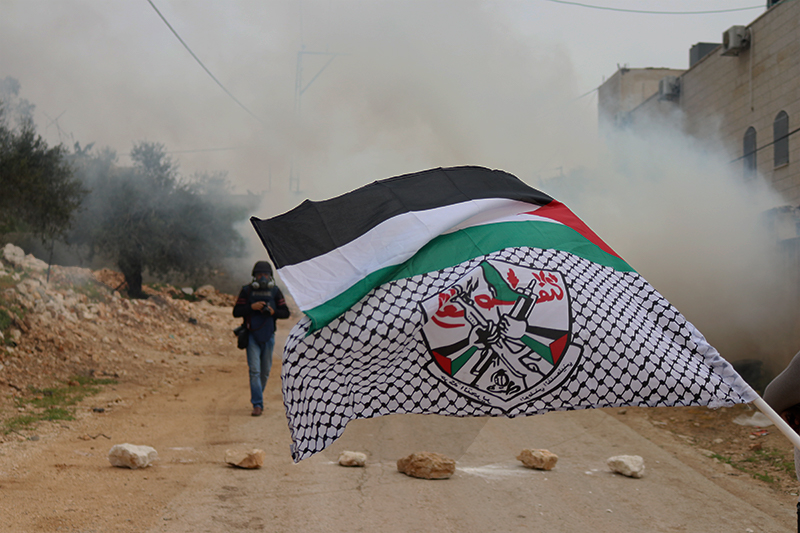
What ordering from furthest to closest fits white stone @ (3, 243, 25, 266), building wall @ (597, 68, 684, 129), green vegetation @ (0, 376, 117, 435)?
1. building wall @ (597, 68, 684, 129)
2. white stone @ (3, 243, 25, 266)
3. green vegetation @ (0, 376, 117, 435)

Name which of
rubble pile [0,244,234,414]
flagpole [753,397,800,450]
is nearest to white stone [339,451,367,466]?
flagpole [753,397,800,450]

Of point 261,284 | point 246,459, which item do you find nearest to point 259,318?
point 261,284

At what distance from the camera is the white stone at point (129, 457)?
4656mm

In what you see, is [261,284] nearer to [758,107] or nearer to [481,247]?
[481,247]

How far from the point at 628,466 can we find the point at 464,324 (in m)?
3.20

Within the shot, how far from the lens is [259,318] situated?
6.98 meters

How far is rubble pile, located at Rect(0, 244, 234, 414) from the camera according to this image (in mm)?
9594

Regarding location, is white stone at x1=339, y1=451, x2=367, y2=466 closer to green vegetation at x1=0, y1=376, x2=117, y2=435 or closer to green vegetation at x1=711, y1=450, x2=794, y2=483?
green vegetation at x1=0, y1=376, x2=117, y2=435

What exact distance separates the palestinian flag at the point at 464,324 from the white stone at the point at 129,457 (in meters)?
2.71

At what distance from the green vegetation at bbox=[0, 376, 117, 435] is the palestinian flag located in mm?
4572

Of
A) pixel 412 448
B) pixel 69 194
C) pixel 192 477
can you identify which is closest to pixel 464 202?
pixel 192 477

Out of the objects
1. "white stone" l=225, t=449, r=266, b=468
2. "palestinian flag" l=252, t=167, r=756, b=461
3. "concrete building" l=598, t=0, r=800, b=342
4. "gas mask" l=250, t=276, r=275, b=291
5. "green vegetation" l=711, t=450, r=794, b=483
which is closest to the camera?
"palestinian flag" l=252, t=167, r=756, b=461

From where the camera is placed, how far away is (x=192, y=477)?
14.8ft

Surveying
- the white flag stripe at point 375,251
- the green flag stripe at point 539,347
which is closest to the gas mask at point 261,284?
the white flag stripe at point 375,251
